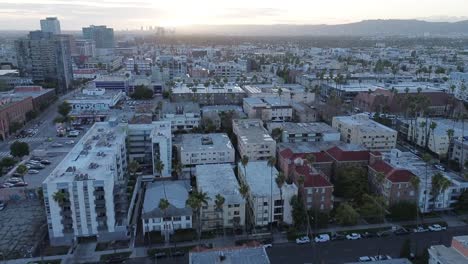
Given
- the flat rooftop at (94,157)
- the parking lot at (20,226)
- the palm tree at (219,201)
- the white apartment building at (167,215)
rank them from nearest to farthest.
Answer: the parking lot at (20,226) → the palm tree at (219,201) → the flat rooftop at (94,157) → the white apartment building at (167,215)

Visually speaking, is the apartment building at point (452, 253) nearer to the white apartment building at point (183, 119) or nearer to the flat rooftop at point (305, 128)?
the flat rooftop at point (305, 128)

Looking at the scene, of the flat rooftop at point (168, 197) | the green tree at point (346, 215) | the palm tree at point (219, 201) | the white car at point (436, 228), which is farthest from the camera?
the white car at point (436, 228)

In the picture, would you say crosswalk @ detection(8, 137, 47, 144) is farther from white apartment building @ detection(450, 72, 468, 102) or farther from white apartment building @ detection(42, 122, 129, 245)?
white apartment building @ detection(450, 72, 468, 102)

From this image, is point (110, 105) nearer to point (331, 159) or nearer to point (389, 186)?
point (331, 159)

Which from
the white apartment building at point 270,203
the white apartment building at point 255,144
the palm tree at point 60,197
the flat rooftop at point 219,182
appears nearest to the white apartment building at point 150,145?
the flat rooftop at point 219,182

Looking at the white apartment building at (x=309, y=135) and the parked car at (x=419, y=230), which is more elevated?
the white apartment building at (x=309, y=135)

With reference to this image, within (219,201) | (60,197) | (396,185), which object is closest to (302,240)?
(219,201)

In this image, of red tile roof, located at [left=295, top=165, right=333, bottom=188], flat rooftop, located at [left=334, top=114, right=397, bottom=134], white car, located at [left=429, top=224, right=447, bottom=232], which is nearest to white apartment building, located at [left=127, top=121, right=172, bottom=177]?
red tile roof, located at [left=295, top=165, right=333, bottom=188]

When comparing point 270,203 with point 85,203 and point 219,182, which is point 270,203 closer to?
point 219,182
